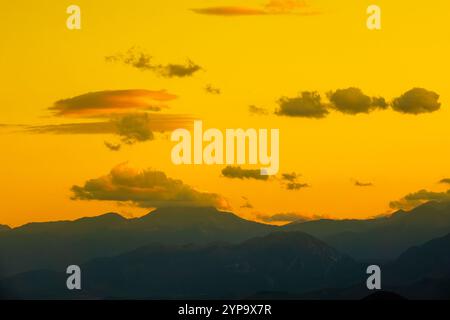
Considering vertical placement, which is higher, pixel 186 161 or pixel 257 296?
pixel 186 161

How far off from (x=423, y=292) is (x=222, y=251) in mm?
8568

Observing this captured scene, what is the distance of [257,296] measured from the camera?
3853cm

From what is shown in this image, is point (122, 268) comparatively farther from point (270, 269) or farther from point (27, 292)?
point (270, 269)

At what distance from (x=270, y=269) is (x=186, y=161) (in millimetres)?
8597

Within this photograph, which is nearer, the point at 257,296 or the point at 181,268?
the point at 257,296

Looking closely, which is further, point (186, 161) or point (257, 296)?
point (257, 296)
